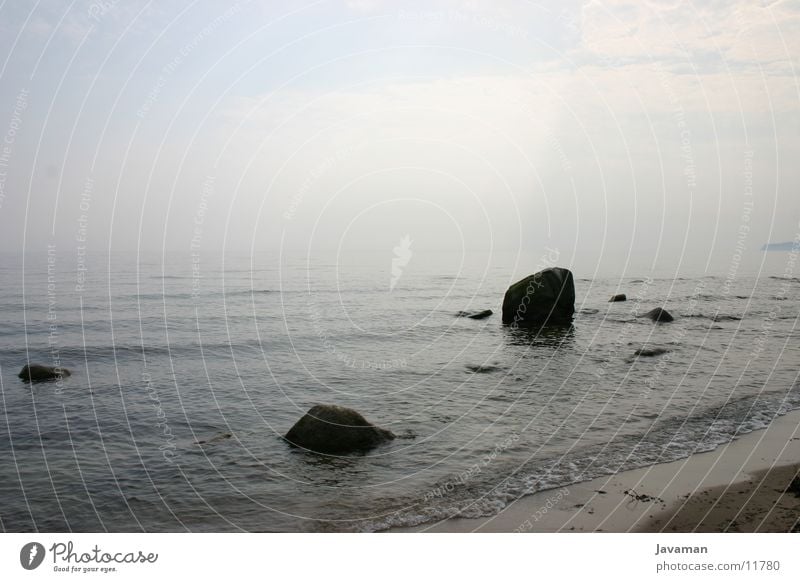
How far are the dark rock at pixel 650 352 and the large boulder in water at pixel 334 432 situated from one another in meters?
16.0

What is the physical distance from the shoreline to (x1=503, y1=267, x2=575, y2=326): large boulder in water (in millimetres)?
23093

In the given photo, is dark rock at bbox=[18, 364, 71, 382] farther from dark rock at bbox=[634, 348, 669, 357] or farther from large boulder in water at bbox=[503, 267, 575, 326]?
large boulder in water at bbox=[503, 267, 575, 326]

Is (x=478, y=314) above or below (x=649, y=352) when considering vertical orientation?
above

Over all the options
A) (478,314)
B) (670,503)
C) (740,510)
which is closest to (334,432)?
(670,503)

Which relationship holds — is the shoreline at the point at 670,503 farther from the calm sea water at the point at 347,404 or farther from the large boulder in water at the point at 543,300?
the large boulder in water at the point at 543,300

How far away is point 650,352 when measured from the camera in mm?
25359

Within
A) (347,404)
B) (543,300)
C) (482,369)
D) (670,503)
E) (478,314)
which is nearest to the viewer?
(670,503)

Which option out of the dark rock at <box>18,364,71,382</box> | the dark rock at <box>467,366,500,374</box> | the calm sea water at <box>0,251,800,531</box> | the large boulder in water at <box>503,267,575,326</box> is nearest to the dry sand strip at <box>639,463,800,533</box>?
the calm sea water at <box>0,251,800,531</box>

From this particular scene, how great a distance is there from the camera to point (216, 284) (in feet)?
208

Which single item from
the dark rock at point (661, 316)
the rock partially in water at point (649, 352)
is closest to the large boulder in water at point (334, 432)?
the rock partially in water at point (649, 352)

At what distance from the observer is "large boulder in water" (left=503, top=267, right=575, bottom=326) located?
34.8 metres

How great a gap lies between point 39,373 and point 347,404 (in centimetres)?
1221

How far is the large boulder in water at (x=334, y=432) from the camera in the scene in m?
13.2

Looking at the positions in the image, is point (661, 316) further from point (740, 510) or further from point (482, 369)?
point (740, 510)
